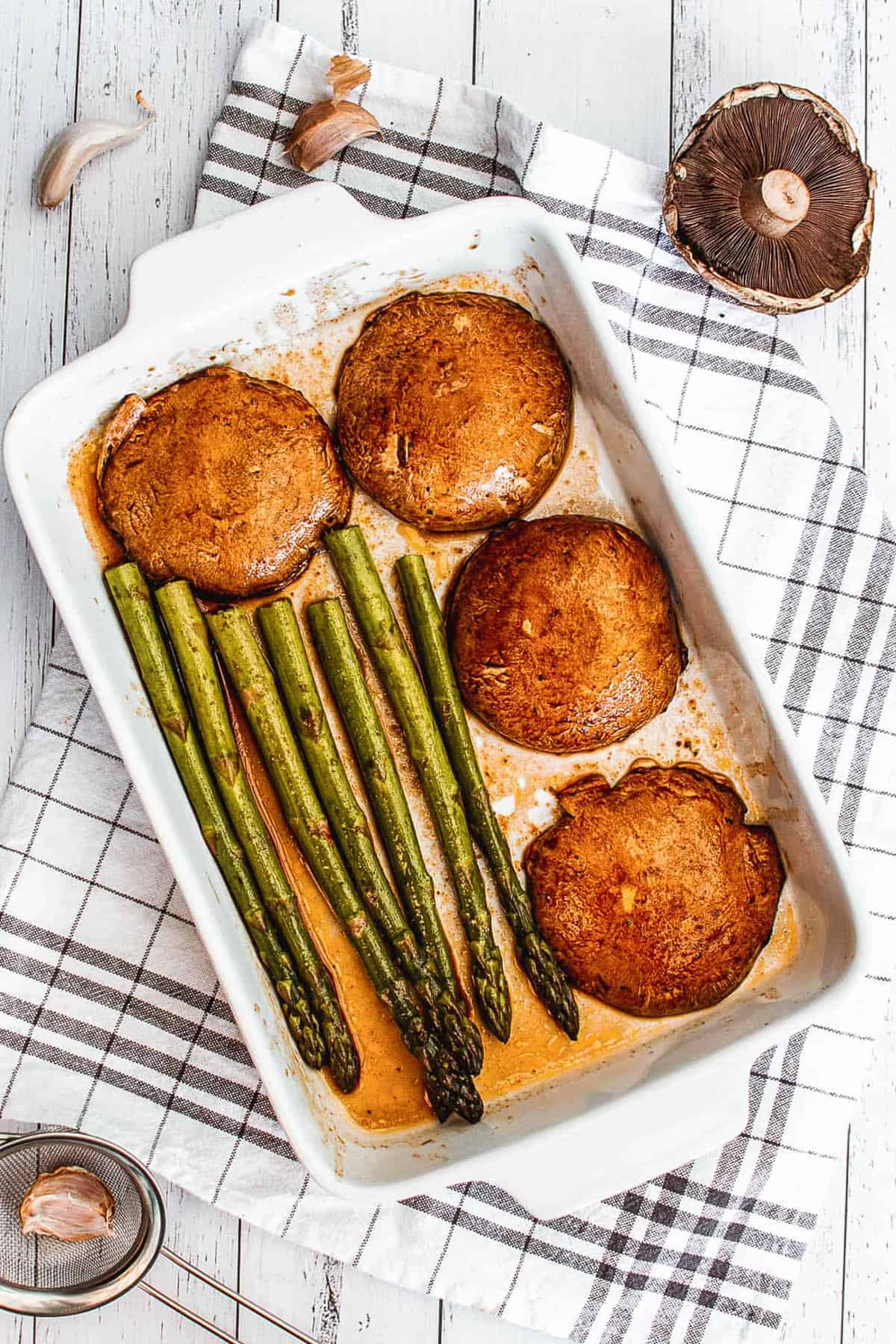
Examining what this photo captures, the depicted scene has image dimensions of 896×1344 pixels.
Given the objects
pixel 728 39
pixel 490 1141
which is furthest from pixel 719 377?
pixel 490 1141

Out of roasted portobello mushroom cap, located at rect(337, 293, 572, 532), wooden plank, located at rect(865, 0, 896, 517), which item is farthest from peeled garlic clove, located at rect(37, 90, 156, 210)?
wooden plank, located at rect(865, 0, 896, 517)

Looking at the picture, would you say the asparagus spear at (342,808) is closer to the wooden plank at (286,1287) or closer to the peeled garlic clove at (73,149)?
the wooden plank at (286,1287)

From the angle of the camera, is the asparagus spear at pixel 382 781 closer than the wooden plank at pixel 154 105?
Yes

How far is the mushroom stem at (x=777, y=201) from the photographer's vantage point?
92.4 inches

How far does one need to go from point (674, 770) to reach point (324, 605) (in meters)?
0.80

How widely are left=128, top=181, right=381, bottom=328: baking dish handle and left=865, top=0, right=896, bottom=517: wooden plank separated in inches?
46.7

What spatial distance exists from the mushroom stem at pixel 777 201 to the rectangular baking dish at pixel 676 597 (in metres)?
0.45

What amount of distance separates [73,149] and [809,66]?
167 centimetres

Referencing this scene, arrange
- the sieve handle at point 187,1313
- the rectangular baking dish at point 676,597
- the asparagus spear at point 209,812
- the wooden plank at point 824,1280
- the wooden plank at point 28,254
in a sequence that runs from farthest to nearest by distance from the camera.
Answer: the wooden plank at point 824,1280 → the wooden plank at point 28,254 → the sieve handle at point 187,1313 → the asparagus spear at point 209,812 → the rectangular baking dish at point 676,597

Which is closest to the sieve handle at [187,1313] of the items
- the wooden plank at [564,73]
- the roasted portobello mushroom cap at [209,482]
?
the roasted portobello mushroom cap at [209,482]

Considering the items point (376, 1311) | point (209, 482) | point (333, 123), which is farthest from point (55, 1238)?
point (333, 123)

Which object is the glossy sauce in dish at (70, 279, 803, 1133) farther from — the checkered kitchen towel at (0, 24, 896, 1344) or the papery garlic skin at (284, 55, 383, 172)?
the papery garlic skin at (284, 55, 383, 172)

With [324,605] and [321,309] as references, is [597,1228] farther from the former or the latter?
[321,309]

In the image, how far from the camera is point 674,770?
2412 millimetres
